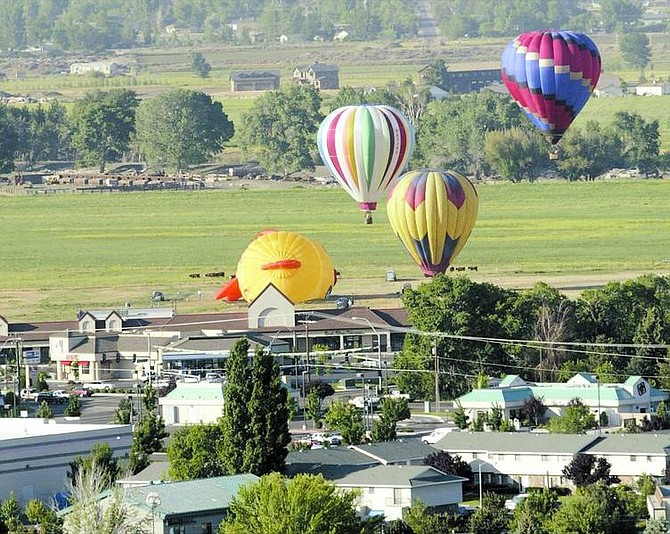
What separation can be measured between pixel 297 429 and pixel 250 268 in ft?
66.5

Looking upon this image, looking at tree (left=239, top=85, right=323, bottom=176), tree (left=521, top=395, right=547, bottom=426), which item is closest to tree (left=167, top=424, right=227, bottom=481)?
tree (left=521, top=395, right=547, bottom=426)

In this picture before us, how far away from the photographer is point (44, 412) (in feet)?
187

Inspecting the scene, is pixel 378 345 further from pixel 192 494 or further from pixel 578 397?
pixel 192 494

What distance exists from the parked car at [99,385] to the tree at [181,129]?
314 ft

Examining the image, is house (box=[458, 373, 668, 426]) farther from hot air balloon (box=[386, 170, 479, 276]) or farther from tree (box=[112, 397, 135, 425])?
hot air balloon (box=[386, 170, 479, 276])

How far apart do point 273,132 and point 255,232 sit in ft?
168

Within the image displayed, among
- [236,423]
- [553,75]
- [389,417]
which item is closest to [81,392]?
[389,417]

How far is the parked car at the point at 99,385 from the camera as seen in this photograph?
214ft

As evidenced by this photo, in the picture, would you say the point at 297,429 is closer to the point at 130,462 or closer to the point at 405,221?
the point at 130,462

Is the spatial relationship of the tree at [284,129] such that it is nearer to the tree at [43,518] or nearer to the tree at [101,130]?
the tree at [101,130]

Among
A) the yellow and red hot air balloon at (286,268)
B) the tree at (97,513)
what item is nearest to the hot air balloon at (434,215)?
the yellow and red hot air balloon at (286,268)

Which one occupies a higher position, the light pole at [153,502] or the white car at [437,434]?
the white car at [437,434]

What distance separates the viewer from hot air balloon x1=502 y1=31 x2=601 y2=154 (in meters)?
81.1

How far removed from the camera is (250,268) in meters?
75.8
